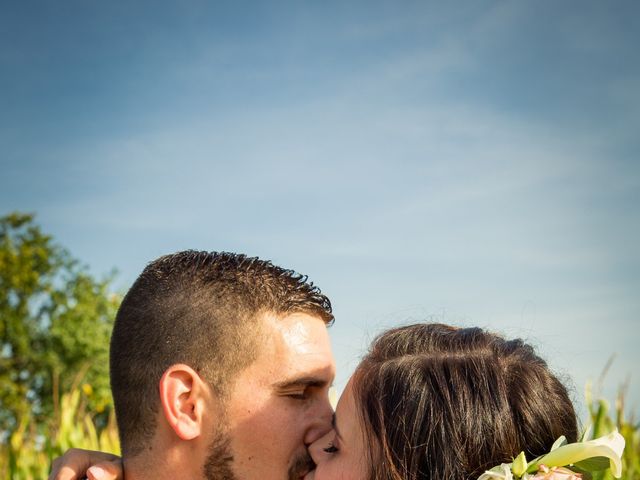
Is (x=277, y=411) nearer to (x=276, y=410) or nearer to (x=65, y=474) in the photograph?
(x=276, y=410)

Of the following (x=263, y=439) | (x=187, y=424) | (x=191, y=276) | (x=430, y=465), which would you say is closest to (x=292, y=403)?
(x=263, y=439)

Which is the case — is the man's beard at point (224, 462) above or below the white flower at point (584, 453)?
above

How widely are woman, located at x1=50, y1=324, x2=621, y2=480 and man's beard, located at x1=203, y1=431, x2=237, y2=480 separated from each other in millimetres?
813

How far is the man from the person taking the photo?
3.86m

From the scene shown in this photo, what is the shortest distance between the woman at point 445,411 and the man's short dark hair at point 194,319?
3.09ft

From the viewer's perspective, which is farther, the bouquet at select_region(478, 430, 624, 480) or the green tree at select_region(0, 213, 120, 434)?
the green tree at select_region(0, 213, 120, 434)

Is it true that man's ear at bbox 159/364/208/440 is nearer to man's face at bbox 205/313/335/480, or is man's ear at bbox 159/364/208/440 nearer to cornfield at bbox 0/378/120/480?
man's face at bbox 205/313/335/480

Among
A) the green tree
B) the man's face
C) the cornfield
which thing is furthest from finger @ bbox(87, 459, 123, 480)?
the green tree

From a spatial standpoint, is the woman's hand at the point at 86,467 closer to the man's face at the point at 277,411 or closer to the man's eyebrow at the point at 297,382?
the man's face at the point at 277,411

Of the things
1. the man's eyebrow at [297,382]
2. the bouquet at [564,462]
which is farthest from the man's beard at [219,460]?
the bouquet at [564,462]

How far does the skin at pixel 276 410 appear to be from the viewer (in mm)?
3832

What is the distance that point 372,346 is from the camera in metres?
3.37

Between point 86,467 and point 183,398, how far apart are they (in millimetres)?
761

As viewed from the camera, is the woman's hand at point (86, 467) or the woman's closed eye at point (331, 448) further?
the woman's hand at point (86, 467)
